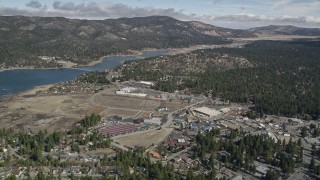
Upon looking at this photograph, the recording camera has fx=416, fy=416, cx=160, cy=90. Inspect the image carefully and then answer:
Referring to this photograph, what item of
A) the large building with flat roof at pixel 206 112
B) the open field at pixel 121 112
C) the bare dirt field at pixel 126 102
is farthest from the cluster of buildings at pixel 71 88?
the large building with flat roof at pixel 206 112

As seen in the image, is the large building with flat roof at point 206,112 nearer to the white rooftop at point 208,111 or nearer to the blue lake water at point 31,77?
the white rooftop at point 208,111

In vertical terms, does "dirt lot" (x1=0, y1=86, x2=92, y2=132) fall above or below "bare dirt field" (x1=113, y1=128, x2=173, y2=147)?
above

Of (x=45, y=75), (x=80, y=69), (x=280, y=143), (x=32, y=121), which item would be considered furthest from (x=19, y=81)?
(x=280, y=143)

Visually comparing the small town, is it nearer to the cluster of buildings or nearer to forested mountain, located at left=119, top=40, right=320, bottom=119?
forested mountain, located at left=119, top=40, right=320, bottom=119

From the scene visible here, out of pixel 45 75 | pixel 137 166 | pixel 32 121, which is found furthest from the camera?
pixel 45 75

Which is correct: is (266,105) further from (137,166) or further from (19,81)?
(19,81)

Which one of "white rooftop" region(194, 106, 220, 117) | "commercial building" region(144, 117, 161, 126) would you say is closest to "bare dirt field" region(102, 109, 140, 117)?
"commercial building" region(144, 117, 161, 126)
